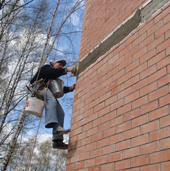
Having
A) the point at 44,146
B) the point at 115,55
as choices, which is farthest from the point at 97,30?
the point at 44,146

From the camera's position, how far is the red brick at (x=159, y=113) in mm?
1986

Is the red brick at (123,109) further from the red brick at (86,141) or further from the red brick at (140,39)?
the red brick at (140,39)

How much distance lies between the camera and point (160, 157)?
1.85 meters

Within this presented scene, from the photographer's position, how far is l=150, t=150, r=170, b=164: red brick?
5.91ft

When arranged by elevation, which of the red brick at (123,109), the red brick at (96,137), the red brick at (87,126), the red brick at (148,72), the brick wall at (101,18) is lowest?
the red brick at (96,137)

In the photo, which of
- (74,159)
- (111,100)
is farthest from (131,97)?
(74,159)

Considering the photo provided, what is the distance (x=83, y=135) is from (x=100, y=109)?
1.40 feet

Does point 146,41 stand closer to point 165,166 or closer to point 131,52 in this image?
point 131,52

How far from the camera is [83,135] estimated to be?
9.98ft

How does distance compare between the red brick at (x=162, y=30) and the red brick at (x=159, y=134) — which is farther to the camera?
the red brick at (x=162, y=30)

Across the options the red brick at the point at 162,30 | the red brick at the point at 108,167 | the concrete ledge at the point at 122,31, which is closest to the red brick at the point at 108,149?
the red brick at the point at 108,167

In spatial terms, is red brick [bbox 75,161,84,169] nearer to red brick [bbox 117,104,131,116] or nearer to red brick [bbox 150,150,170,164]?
red brick [bbox 117,104,131,116]

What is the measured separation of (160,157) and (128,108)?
0.69m

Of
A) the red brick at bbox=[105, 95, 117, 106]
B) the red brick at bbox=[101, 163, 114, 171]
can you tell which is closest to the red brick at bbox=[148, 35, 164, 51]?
the red brick at bbox=[105, 95, 117, 106]
